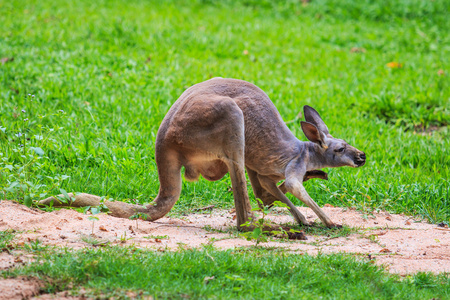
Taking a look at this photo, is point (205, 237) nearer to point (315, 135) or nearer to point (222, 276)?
point (222, 276)

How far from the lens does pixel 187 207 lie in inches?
213

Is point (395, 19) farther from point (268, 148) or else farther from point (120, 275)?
point (120, 275)

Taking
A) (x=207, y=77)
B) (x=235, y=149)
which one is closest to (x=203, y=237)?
(x=235, y=149)

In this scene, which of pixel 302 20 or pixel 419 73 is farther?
pixel 302 20

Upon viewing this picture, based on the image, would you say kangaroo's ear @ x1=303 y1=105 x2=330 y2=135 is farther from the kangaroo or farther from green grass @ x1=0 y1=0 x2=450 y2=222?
green grass @ x1=0 y1=0 x2=450 y2=222

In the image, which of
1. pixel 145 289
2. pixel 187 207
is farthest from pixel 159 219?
pixel 145 289

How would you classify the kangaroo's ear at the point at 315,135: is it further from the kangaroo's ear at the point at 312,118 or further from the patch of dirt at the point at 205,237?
the patch of dirt at the point at 205,237

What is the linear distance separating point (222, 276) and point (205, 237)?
104 centimetres

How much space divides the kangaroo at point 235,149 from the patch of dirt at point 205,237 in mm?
235

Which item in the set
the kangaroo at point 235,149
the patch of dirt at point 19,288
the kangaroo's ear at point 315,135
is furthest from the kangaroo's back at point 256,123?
the patch of dirt at point 19,288

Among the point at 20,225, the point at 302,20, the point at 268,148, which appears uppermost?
the point at 302,20

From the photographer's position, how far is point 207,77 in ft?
28.0

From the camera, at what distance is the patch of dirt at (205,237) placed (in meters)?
3.75

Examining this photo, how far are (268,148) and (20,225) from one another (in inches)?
88.6
